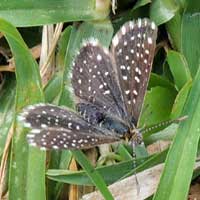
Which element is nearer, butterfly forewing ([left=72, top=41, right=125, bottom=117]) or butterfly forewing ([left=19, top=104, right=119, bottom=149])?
butterfly forewing ([left=19, top=104, right=119, bottom=149])

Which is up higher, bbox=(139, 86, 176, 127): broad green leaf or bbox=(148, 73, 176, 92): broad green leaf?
bbox=(148, 73, 176, 92): broad green leaf

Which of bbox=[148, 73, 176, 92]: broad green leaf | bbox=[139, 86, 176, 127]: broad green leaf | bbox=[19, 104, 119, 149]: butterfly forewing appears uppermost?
bbox=[148, 73, 176, 92]: broad green leaf

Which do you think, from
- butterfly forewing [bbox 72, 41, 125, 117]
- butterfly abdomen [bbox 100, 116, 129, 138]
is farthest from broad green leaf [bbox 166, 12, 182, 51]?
butterfly abdomen [bbox 100, 116, 129, 138]

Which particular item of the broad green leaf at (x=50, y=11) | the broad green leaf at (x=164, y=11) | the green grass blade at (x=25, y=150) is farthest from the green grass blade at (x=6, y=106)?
the broad green leaf at (x=164, y=11)

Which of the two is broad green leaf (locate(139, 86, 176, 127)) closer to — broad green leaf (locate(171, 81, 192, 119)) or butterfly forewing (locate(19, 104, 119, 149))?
broad green leaf (locate(171, 81, 192, 119))

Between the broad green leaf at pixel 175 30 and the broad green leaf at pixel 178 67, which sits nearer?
the broad green leaf at pixel 178 67

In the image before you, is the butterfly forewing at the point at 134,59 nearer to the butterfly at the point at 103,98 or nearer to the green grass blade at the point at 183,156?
the butterfly at the point at 103,98

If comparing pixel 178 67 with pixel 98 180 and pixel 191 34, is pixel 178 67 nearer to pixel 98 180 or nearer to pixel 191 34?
pixel 191 34

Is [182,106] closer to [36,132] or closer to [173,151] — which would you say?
[173,151]
